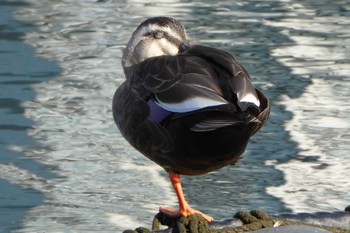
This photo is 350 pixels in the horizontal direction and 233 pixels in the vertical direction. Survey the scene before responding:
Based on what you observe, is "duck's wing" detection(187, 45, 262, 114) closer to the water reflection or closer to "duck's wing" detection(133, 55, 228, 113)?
"duck's wing" detection(133, 55, 228, 113)

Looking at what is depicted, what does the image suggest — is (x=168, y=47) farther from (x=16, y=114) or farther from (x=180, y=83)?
(x=16, y=114)

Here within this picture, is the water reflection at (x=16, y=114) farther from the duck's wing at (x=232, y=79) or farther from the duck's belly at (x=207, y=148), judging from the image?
the duck's wing at (x=232, y=79)

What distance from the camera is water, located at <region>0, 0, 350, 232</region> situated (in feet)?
20.5

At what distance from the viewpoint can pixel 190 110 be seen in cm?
459

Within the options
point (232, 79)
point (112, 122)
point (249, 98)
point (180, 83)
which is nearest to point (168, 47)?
point (180, 83)

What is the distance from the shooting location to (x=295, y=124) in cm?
759

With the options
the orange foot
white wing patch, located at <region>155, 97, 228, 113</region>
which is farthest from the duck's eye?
the orange foot

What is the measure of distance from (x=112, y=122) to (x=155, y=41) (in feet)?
7.31

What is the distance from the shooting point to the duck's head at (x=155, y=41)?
18.0 ft

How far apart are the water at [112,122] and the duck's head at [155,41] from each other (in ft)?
2.94

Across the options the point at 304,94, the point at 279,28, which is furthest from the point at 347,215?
the point at 279,28

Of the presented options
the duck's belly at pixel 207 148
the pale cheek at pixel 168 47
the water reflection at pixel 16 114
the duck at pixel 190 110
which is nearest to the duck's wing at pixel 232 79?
the duck at pixel 190 110

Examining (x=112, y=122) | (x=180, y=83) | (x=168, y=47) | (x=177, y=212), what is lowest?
(x=112, y=122)

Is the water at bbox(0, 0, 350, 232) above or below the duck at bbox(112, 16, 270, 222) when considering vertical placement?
below
